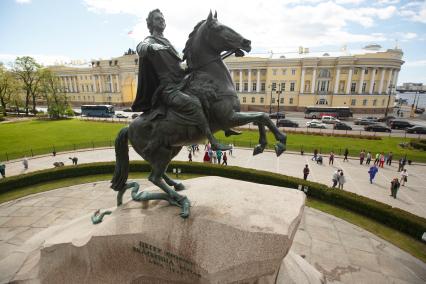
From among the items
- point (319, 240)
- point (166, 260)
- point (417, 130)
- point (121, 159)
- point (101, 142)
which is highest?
point (121, 159)

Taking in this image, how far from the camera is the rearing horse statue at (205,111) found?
5.20 metres

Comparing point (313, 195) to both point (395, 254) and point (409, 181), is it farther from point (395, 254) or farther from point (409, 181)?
point (409, 181)

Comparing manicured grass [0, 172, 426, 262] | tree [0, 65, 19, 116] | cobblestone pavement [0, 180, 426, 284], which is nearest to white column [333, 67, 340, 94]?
manicured grass [0, 172, 426, 262]

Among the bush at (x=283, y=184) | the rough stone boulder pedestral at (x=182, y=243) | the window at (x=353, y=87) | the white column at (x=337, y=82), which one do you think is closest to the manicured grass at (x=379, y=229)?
the bush at (x=283, y=184)

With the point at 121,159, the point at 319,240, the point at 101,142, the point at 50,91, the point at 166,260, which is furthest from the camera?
the point at 50,91

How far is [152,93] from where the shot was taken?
6113 millimetres

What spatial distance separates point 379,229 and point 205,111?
9.61m

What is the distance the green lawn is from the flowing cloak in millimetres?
20333

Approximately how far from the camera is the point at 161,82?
5727 millimetres

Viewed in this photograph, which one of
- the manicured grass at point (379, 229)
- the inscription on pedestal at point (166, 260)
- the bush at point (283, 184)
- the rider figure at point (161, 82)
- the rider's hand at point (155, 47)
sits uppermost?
the rider's hand at point (155, 47)

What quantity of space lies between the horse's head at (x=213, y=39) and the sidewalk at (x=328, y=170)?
12.9m

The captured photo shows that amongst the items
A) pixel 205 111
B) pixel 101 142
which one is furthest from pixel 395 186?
pixel 101 142

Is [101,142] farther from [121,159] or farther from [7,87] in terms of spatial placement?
[7,87]

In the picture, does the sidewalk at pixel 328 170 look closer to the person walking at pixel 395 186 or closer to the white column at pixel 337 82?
the person walking at pixel 395 186
